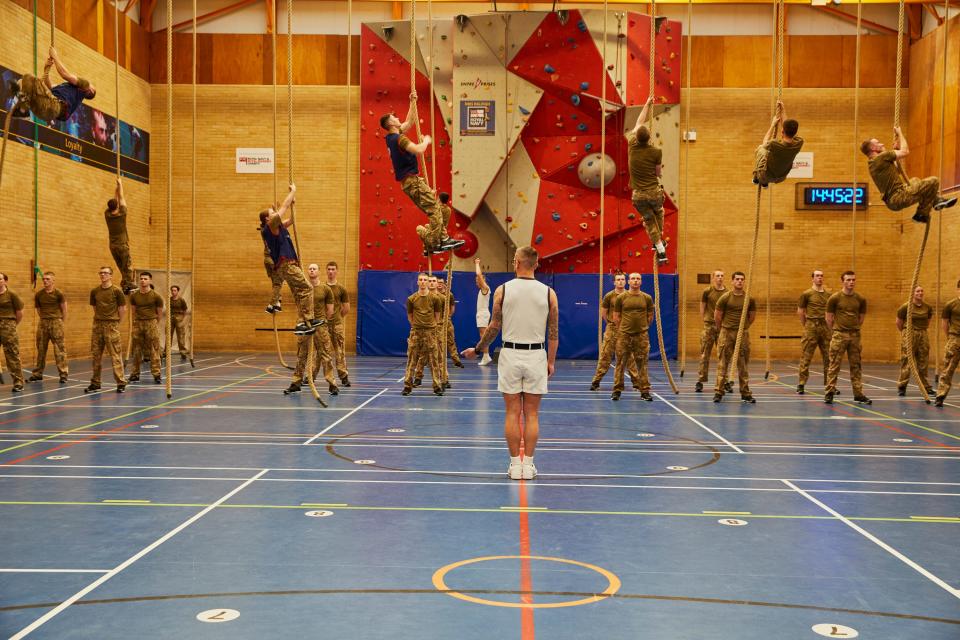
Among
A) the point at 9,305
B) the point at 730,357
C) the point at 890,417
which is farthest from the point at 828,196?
the point at 9,305

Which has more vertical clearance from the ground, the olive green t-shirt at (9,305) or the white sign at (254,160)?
the white sign at (254,160)

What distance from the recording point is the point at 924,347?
51.2ft

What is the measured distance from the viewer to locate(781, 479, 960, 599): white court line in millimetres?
4660

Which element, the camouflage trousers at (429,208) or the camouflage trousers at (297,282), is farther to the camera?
the camouflage trousers at (297,282)

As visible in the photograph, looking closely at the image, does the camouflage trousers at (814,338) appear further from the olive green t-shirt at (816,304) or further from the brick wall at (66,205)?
the brick wall at (66,205)

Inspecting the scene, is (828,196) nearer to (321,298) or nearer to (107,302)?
(321,298)

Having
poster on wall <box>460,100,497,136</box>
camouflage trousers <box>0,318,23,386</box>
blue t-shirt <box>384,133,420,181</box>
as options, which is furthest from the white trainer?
poster on wall <box>460,100,497,136</box>

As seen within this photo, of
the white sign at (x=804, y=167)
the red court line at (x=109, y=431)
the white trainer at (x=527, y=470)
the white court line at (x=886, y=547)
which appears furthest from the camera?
the white sign at (x=804, y=167)

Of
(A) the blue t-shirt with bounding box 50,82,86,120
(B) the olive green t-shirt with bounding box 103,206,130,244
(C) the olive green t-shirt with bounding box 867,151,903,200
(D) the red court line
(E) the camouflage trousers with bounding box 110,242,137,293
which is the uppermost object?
(A) the blue t-shirt with bounding box 50,82,86,120

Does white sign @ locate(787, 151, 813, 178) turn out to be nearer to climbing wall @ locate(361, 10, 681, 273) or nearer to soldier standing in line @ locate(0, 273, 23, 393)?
climbing wall @ locate(361, 10, 681, 273)

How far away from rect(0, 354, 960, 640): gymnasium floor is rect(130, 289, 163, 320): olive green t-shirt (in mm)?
4124

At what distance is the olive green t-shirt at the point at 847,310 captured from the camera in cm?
1333

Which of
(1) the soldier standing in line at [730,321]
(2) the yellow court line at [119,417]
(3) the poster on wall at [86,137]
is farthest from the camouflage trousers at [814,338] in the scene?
(3) the poster on wall at [86,137]

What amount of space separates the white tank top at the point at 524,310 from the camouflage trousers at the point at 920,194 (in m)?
4.73
